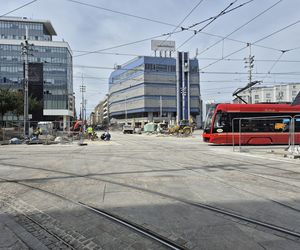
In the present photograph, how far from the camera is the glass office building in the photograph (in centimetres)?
8781

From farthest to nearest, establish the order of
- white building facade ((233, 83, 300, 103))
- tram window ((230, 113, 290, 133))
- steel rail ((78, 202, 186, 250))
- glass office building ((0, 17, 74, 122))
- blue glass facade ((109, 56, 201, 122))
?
white building facade ((233, 83, 300, 103)), blue glass facade ((109, 56, 201, 122)), glass office building ((0, 17, 74, 122)), tram window ((230, 113, 290, 133)), steel rail ((78, 202, 186, 250))

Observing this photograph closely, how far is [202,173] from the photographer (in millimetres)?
9492

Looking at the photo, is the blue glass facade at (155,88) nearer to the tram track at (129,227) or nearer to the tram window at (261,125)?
the tram window at (261,125)

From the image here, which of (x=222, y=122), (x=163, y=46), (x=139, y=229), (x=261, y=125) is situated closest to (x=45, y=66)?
(x=163, y=46)

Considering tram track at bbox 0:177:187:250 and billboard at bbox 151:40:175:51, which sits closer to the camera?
tram track at bbox 0:177:187:250

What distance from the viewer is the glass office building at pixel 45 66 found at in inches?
3457

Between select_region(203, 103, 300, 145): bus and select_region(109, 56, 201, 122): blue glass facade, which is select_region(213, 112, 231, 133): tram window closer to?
select_region(203, 103, 300, 145): bus

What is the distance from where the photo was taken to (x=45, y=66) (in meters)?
93.1

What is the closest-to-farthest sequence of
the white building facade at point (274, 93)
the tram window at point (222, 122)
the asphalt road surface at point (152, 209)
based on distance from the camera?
the asphalt road surface at point (152, 209) < the tram window at point (222, 122) < the white building facade at point (274, 93)

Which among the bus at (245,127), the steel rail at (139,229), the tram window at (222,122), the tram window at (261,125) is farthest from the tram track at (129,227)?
the tram window at (261,125)

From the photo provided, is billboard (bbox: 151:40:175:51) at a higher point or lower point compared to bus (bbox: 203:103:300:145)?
higher

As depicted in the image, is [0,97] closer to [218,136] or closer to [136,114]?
[218,136]

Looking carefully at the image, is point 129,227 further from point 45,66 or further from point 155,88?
point 45,66

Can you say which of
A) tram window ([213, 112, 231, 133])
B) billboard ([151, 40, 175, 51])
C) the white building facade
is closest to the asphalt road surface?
tram window ([213, 112, 231, 133])
